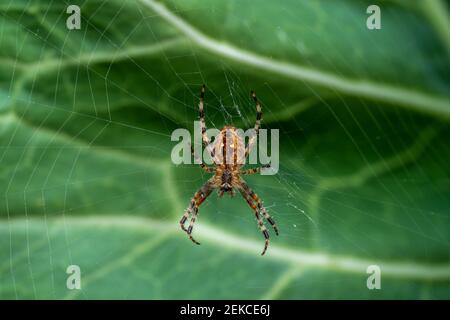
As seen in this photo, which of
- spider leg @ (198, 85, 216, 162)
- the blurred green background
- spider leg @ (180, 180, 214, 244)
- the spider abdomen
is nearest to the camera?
the blurred green background

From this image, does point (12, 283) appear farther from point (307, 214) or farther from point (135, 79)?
point (307, 214)

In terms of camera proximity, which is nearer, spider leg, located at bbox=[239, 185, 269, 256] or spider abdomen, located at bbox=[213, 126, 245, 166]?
spider leg, located at bbox=[239, 185, 269, 256]

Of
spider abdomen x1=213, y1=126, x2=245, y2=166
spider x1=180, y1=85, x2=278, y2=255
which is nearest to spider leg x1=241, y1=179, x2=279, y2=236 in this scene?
spider x1=180, y1=85, x2=278, y2=255

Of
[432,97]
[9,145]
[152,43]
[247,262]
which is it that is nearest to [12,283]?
[9,145]

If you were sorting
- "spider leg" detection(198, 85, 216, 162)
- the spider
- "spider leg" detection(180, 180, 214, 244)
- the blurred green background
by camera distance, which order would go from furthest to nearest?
the spider → "spider leg" detection(180, 180, 214, 244) → "spider leg" detection(198, 85, 216, 162) → the blurred green background

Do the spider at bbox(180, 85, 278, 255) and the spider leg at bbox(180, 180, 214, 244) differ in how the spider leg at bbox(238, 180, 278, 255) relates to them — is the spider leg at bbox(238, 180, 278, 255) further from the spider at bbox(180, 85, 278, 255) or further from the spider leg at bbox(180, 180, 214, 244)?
the spider leg at bbox(180, 180, 214, 244)

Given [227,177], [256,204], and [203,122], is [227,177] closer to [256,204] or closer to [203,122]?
[256,204]
